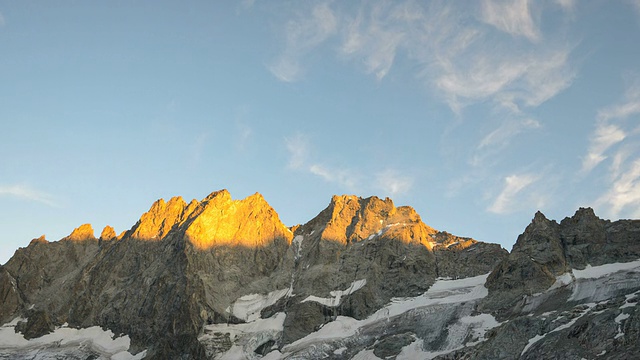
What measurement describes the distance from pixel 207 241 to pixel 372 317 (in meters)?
41.0

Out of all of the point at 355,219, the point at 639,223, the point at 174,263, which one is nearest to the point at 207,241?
the point at 174,263

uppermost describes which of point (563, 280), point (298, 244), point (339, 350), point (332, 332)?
point (298, 244)

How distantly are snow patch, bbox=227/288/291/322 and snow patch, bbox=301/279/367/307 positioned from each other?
8763 mm

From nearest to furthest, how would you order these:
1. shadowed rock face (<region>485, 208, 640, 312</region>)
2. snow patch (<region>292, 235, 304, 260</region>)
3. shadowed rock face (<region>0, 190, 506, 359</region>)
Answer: shadowed rock face (<region>485, 208, 640, 312</region>)
shadowed rock face (<region>0, 190, 506, 359</region>)
snow patch (<region>292, 235, 304, 260</region>)

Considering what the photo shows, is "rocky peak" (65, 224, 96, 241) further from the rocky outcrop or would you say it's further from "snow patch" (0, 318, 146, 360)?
"snow patch" (0, 318, 146, 360)

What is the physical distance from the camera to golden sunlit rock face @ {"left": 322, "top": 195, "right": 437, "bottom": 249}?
126750 millimetres

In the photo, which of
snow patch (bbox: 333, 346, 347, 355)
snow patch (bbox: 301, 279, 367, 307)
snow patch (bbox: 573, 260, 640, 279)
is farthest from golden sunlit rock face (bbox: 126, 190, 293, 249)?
snow patch (bbox: 573, 260, 640, 279)

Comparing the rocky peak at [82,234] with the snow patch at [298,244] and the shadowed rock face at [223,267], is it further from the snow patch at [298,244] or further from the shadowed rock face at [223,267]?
the snow patch at [298,244]

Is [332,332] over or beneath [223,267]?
beneath

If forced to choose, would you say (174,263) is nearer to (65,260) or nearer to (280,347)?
(280,347)

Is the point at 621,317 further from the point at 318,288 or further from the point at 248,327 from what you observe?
the point at 248,327

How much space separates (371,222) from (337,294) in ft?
85.8

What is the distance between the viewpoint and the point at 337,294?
111500 millimetres

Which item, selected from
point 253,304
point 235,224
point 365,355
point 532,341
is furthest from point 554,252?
point 235,224
